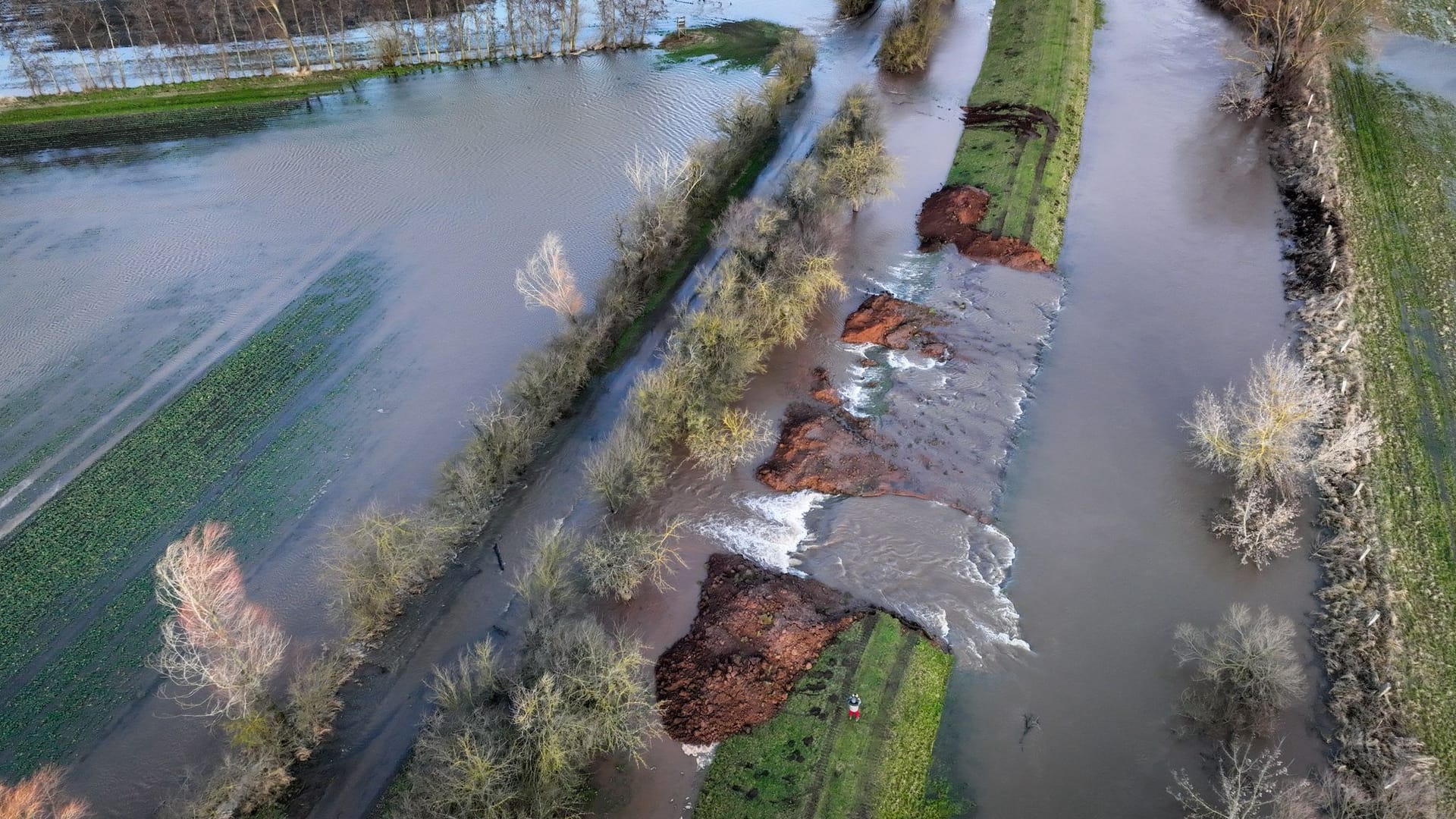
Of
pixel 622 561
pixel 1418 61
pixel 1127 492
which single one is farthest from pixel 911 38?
pixel 622 561

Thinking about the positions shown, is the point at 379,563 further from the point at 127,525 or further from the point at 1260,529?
the point at 1260,529

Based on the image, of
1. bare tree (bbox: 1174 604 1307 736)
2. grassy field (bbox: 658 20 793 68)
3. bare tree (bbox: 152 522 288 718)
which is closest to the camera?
bare tree (bbox: 152 522 288 718)

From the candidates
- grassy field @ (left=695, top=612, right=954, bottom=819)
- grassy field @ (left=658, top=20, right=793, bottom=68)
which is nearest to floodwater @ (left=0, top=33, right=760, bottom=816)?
grassy field @ (left=658, top=20, right=793, bottom=68)

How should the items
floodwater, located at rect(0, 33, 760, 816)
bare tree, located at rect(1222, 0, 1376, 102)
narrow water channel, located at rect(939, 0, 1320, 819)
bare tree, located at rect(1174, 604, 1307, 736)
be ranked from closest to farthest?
bare tree, located at rect(1174, 604, 1307, 736), narrow water channel, located at rect(939, 0, 1320, 819), floodwater, located at rect(0, 33, 760, 816), bare tree, located at rect(1222, 0, 1376, 102)

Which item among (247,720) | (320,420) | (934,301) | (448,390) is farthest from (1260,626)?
(320,420)

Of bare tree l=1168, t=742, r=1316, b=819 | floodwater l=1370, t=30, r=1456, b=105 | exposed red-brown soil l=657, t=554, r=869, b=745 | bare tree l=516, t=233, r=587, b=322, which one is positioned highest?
floodwater l=1370, t=30, r=1456, b=105

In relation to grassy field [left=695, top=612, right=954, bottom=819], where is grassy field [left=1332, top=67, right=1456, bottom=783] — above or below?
above

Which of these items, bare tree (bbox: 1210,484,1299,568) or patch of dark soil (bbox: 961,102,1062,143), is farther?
patch of dark soil (bbox: 961,102,1062,143)

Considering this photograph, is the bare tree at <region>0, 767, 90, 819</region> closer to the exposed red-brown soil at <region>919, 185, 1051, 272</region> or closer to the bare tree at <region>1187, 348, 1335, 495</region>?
the bare tree at <region>1187, 348, 1335, 495</region>
